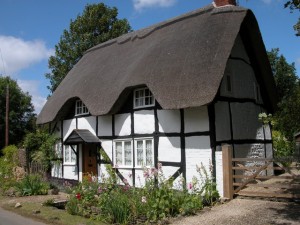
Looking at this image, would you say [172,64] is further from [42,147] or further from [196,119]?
[42,147]

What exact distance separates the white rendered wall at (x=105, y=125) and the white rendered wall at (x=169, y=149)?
10.0ft

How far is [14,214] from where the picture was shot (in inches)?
422

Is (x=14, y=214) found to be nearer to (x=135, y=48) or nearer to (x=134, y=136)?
(x=134, y=136)

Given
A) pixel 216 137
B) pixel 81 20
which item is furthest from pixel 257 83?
pixel 81 20

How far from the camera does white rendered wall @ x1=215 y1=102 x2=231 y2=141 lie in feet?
38.6

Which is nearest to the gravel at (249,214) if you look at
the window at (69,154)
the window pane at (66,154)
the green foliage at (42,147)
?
the window at (69,154)

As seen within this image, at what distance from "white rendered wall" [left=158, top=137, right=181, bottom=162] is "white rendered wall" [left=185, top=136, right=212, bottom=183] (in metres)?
0.36

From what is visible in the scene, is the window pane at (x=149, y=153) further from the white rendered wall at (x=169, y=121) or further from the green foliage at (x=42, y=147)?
the green foliage at (x=42, y=147)

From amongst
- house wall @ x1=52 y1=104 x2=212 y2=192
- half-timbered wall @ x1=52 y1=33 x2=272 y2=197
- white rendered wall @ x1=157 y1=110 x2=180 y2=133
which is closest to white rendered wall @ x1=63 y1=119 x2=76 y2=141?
half-timbered wall @ x1=52 y1=33 x2=272 y2=197

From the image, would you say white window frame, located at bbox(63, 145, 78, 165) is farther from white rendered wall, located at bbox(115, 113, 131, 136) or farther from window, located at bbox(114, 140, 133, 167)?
white rendered wall, located at bbox(115, 113, 131, 136)

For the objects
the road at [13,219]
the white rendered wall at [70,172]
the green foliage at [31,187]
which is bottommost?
the road at [13,219]

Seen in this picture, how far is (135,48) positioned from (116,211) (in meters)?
9.07

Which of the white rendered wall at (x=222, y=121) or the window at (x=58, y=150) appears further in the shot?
the window at (x=58, y=150)

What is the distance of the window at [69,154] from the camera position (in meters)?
17.4
